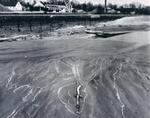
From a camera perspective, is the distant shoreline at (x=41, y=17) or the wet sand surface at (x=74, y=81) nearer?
the wet sand surface at (x=74, y=81)

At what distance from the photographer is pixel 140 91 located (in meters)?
13.1

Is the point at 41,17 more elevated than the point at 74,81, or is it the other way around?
the point at 41,17

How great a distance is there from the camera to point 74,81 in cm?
1380

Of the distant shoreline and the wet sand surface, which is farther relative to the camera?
the distant shoreline

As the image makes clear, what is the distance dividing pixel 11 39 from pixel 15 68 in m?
8.82

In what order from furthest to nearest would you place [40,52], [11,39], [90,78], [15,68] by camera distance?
1. [11,39]
2. [40,52]
3. [15,68]
4. [90,78]

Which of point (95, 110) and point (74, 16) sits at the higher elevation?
point (74, 16)

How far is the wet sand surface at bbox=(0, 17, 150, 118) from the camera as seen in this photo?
11.3m

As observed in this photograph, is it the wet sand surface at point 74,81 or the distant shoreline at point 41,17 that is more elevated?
the distant shoreline at point 41,17

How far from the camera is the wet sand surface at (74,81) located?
11312 millimetres

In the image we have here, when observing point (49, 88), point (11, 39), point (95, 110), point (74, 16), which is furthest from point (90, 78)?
point (74, 16)

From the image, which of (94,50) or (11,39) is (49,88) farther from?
(11,39)

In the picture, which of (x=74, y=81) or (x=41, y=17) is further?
(x=41, y=17)

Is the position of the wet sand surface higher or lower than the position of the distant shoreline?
lower
